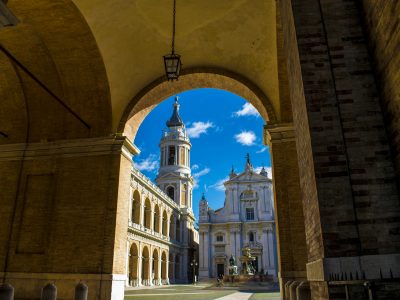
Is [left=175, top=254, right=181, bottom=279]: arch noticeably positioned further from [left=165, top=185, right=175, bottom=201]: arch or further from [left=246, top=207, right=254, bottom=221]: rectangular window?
[left=246, top=207, right=254, bottom=221]: rectangular window

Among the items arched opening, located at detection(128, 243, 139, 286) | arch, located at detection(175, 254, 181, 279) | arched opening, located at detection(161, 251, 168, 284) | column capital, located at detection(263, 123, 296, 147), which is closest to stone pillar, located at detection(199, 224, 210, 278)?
arch, located at detection(175, 254, 181, 279)

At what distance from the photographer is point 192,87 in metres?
12.3

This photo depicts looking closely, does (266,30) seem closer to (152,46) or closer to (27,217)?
(152,46)

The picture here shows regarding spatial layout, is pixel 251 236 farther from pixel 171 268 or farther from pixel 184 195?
pixel 184 195

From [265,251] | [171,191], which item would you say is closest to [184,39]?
[265,251]

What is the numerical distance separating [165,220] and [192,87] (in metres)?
34.2

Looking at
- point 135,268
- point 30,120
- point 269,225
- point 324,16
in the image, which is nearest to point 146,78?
point 30,120

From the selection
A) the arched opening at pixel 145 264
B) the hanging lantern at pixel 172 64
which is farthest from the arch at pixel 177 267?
the hanging lantern at pixel 172 64

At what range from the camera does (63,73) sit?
10633 mm

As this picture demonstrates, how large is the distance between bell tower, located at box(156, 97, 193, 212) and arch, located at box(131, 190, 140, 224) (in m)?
18.7

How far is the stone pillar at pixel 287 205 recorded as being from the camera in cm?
912

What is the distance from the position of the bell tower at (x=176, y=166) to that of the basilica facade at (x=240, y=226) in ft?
13.5

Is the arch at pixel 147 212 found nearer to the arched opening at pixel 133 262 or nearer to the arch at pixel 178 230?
the arched opening at pixel 133 262

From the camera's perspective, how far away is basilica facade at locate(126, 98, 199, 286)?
33.1 metres
